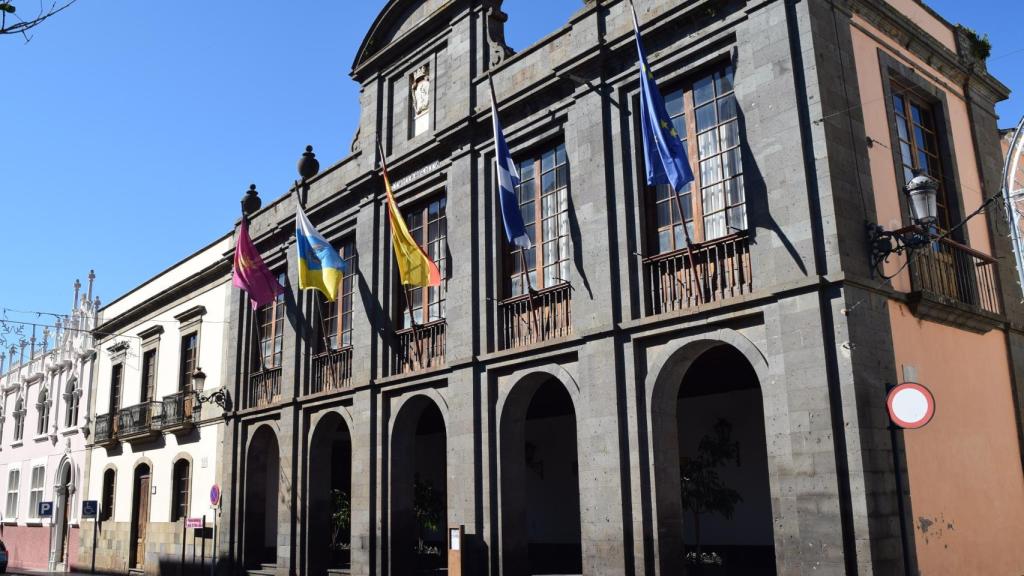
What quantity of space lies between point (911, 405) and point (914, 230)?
125 inches

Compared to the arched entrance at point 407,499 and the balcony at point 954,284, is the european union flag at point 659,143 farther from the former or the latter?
the arched entrance at point 407,499

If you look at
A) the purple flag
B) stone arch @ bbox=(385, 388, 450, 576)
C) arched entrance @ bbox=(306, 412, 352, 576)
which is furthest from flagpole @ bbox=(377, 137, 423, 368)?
the purple flag

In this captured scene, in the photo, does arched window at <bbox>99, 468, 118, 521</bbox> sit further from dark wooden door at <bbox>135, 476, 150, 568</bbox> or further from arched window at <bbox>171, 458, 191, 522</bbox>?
arched window at <bbox>171, 458, 191, 522</bbox>

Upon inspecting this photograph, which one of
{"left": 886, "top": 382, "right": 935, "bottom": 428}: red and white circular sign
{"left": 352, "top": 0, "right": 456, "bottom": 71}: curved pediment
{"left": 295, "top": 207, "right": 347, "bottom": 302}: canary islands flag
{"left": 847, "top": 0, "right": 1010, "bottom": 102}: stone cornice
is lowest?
{"left": 886, "top": 382, "right": 935, "bottom": 428}: red and white circular sign

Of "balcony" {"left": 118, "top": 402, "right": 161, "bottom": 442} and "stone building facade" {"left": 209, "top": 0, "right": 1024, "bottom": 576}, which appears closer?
"stone building facade" {"left": 209, "top": 0, "right": 1024, "bottom": 576}

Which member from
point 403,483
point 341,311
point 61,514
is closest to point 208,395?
point 341,311

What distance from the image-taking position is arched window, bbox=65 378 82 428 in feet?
103

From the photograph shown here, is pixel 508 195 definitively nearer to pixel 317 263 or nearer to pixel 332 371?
pixel 317 263

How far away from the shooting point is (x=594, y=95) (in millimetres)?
13578

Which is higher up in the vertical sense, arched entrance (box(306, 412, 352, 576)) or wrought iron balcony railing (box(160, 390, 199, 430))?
wrought iron balcony railing (box(160, 390, 199, 430))

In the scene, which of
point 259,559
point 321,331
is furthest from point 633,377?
point 259,559

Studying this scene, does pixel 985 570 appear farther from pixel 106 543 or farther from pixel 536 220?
pixel 106 543

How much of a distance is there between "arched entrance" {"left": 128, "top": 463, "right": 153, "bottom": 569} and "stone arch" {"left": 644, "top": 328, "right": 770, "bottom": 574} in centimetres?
1729

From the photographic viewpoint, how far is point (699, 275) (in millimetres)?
11773
